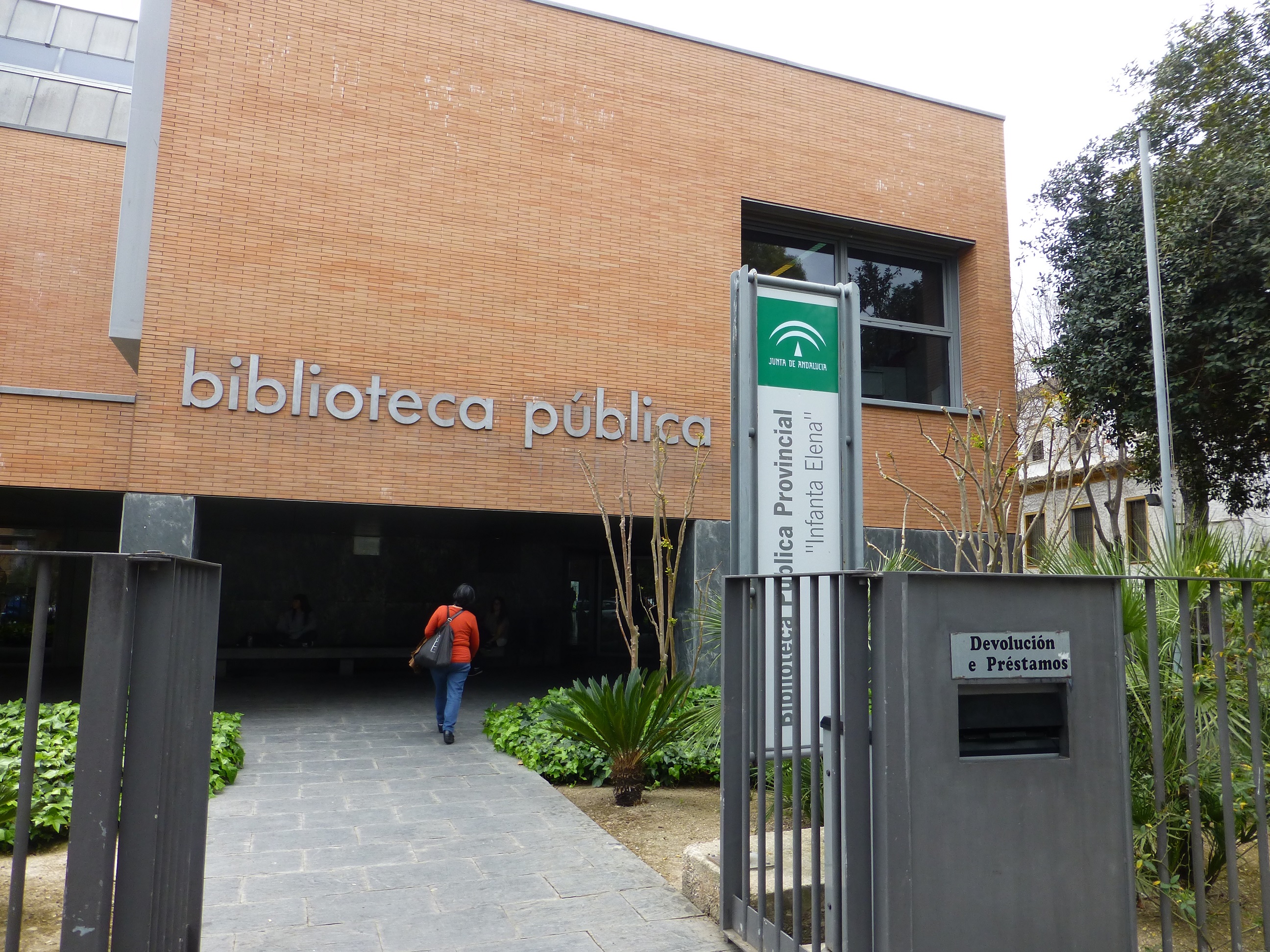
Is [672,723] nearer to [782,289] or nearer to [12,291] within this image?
[782,289]

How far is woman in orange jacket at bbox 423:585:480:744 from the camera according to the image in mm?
9062

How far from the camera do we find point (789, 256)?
13656mm

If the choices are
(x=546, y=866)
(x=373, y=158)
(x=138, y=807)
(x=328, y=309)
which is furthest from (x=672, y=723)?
(x=373, y=158)

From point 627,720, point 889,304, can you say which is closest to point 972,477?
point 627,720

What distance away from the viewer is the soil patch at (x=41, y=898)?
419 cm

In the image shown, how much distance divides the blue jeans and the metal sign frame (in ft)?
14.7

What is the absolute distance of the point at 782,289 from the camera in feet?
18.3

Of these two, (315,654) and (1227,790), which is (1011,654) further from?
(315,654)

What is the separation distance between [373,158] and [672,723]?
7.68 meters

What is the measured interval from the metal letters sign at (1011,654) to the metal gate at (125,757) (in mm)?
2414

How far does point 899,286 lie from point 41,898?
12676 mm

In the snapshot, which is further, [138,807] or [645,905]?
[645,905]

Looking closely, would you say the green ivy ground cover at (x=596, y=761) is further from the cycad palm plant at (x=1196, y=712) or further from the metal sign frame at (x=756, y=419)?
the cycad palm plant at (x=1196, y=712)

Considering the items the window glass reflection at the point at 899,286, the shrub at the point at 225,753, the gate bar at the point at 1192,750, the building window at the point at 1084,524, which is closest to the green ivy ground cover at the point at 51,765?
the shrub at the point at 225,753
